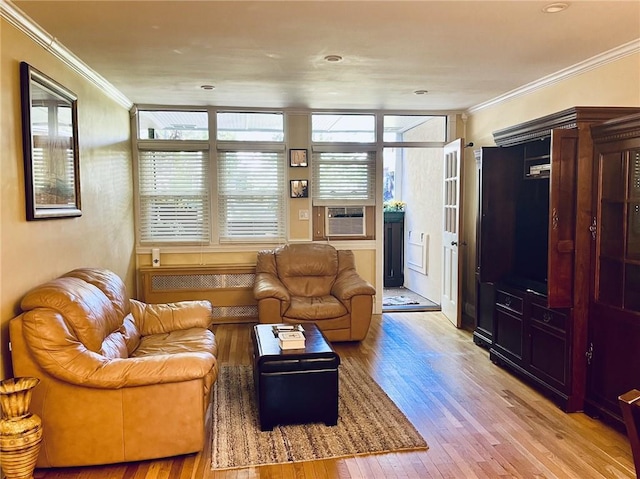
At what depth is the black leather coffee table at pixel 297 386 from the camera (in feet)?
9.97

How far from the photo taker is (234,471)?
2.63 m

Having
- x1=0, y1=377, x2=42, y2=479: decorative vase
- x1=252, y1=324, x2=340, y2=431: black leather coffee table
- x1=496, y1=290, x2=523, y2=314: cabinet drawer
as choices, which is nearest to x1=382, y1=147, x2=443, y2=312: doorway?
x1=496, y1=290, x2=523, y2=314: cabinet drawer

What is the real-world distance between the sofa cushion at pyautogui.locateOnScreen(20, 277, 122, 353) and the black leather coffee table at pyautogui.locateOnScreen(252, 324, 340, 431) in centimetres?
94

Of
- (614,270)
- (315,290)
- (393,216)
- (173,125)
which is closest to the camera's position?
(614,270)

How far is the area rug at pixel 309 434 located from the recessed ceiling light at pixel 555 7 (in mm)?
2525

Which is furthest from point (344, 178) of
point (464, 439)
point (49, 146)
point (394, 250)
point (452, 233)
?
point (464, 439)

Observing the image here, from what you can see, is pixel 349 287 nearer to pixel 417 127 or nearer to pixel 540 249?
pixel 540 249

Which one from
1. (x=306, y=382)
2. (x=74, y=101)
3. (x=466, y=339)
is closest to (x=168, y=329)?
(x=306, y=382)

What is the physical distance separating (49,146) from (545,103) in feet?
13.0

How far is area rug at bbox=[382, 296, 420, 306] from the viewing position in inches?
265

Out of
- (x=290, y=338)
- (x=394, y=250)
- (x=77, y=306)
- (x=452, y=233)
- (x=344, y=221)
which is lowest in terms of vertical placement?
(x=290, y=338)

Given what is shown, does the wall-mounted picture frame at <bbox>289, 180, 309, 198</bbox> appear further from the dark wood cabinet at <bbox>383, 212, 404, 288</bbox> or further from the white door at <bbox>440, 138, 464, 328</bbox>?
the dark wood cabinet at <bbox>383, 212, 404, 288</bbox>

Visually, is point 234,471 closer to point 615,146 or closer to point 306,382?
point 306,382

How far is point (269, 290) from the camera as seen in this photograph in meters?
4.73
